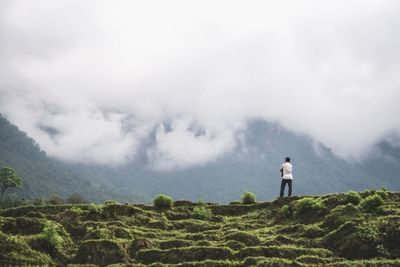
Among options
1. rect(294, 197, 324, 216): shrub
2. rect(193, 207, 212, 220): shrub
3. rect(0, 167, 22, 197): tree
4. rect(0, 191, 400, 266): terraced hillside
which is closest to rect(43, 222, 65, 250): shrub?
rect(0, 191, 400, 266): terraced hillside

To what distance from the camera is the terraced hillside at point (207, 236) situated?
18.6m

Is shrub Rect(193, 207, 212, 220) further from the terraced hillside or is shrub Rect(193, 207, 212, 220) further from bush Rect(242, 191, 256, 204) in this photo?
bush Rect(242, 191, 256, 204)

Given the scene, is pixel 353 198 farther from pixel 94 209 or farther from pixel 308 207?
pixel 94 209

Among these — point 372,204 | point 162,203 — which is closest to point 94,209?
point 162,203

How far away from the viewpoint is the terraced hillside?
61.1 ft

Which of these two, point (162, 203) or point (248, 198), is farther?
point (248, 198)

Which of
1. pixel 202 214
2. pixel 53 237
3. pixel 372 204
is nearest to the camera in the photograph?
pixel 53 237

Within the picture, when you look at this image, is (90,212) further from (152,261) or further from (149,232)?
(152,261)

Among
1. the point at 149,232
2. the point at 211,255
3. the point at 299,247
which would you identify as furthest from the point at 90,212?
the point at 299,247

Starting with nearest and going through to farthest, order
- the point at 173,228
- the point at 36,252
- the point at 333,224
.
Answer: the point at 36,252 → the point at 333,224 → the point at 173,228

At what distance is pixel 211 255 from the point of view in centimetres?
1920

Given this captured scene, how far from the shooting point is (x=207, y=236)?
22.5 meters

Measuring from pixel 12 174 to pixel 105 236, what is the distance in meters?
95.9

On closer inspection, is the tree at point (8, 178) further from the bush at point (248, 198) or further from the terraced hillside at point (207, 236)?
the bush at point (248, 198)
